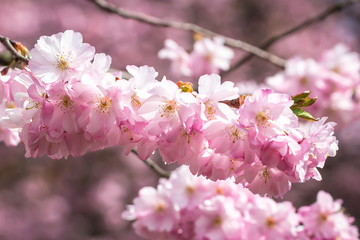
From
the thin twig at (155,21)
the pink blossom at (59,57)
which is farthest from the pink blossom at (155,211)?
the thin twig at (155,21)

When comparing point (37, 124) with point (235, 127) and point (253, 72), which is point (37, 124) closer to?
point (235, 127)

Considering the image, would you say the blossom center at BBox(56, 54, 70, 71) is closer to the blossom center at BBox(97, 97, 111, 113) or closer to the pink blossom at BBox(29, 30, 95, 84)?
the pink blossom at BBox(29, 30, 95, 84)

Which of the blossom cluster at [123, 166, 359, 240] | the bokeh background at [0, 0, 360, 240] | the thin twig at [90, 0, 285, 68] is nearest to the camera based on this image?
the blossom cluster at [123, 166, 359, 240]

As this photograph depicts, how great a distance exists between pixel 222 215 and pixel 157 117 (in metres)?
0.59

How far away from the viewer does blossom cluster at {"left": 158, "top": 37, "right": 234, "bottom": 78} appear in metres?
2.83

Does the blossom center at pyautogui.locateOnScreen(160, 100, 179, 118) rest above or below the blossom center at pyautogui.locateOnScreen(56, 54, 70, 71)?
above

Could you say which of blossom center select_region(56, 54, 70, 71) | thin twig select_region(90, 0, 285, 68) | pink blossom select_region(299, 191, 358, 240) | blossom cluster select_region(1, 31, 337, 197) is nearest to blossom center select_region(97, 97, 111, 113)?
blossom cluster select_region(1, 31, 337, 197)

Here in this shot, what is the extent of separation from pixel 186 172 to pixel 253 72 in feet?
14.9

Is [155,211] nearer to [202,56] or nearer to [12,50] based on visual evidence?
[12,50]

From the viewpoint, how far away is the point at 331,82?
8.39ft

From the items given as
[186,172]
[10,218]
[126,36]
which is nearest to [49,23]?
[126,36]

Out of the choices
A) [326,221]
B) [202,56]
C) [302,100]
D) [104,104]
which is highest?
[202,56]

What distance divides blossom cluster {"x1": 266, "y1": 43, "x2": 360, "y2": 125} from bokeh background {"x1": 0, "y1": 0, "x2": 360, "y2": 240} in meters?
2.46

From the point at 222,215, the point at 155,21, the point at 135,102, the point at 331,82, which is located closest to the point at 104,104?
the point at 135,102
